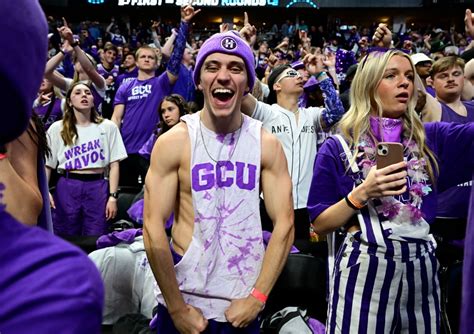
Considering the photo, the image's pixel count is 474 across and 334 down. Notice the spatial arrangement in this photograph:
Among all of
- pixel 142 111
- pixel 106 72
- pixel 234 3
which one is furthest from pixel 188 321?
pixel 234 3

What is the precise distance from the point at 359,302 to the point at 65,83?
4.41 meters

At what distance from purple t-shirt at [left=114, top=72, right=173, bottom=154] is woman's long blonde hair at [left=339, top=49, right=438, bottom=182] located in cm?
351

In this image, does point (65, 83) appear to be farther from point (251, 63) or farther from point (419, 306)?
point (419, 306)

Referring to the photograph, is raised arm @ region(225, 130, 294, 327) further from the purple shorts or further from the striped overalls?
the purple shorts

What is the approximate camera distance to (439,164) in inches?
93.6

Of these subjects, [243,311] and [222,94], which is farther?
[222,94]

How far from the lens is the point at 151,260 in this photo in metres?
2.21

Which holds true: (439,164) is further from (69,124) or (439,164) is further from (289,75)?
(69,124)

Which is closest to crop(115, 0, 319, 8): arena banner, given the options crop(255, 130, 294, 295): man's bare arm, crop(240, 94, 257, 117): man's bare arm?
crop(240, 94, 257, 117): man's bare arm

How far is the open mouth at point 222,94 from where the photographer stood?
230 centimetres

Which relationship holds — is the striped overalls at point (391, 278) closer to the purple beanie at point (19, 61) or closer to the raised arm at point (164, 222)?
the raised arm at point (164, 222)

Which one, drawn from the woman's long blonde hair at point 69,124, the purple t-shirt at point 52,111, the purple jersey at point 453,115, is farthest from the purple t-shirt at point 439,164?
the purple t-shirt at point 52,111

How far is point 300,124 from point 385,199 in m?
2.23

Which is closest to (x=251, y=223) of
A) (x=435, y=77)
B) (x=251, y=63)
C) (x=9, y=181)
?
(x=251, y=63)
